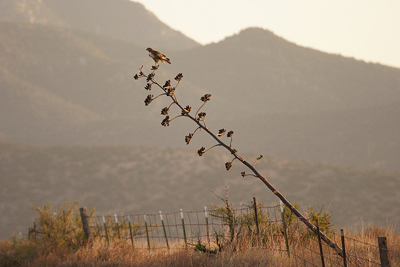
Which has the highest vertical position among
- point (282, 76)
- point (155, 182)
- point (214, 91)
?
point (282, 76)

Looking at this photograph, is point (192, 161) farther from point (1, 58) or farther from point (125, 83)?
point (1, 58)

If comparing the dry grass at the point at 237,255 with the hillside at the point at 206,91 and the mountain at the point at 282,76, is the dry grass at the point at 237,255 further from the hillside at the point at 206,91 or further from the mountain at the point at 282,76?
the mountain at the point at 282,76

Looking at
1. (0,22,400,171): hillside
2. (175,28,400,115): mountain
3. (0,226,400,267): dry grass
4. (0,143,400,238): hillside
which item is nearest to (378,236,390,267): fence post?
(0,226,400,267): dry grass

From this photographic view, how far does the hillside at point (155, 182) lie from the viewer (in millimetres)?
68938

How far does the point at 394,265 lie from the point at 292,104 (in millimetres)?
140551

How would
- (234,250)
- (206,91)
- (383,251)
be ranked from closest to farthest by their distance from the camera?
1. (383,251)
2. (234,250)
3. (206,91)

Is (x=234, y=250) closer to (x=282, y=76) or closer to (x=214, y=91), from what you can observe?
(x=214, y=91)

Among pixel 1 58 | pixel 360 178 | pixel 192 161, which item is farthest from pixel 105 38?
pixel 360 178

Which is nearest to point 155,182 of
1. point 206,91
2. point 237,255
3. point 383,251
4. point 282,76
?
point 237,255

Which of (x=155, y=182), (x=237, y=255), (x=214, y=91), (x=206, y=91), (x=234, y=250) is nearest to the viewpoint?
(x=237, y=255)

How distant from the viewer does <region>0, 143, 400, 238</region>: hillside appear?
6894cm

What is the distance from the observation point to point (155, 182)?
78.2 m

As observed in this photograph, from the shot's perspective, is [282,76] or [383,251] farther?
[282,76]

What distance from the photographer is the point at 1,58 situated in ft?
463
